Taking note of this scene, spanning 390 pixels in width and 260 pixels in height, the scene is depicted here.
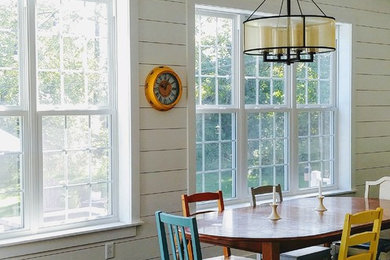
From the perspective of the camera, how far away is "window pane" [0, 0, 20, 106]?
407 cm

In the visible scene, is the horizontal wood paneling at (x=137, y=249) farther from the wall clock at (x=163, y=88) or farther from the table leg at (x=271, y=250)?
the table leg at (x=271, y=250)

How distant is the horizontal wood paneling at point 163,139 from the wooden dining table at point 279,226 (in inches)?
31.8

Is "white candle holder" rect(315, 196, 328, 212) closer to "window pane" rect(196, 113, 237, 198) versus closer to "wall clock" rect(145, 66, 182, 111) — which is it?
"window pane" rect(196, 113, 237, 198)

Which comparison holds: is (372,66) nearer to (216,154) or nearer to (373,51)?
(373,51)

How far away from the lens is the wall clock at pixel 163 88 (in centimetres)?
464

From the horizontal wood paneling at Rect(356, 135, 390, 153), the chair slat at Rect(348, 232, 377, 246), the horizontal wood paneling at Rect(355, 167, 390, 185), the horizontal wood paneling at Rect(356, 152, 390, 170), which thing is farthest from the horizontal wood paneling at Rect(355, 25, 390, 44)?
the chair slat at Rect(348, 232, 377, 246)

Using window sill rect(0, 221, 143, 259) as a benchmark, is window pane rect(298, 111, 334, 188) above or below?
above

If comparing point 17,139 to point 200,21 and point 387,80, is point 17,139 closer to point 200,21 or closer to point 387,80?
point 200,21

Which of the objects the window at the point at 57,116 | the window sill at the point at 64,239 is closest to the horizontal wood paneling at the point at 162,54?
the window at the point at 57,116

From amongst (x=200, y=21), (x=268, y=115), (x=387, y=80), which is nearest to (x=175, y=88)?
(x=200, y=21)

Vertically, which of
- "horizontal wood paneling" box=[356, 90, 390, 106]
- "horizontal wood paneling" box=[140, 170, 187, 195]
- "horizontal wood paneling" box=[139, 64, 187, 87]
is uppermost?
"horizontal wood paneling" box=[139, 64, 187, 87]

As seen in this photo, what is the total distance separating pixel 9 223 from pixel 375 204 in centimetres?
273

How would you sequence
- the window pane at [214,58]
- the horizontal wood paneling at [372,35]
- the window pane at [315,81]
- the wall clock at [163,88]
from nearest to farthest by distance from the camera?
the wall clock at [163,88] < the window pane at [214,58] < the window pane at [315,81] < the horizontal wood paneling at [372,35]

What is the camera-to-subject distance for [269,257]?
11.1 ft
